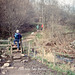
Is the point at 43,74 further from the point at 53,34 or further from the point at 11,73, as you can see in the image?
the point at 53,34

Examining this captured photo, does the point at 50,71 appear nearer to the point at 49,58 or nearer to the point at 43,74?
the point at 43,74

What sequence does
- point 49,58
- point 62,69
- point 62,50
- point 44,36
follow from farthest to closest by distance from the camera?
point 44,36
point 62,50
point 49,58
point 62,69

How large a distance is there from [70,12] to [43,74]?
2317 centimetres

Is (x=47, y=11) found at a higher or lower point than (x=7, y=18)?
higher

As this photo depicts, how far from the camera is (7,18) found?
22312 mm

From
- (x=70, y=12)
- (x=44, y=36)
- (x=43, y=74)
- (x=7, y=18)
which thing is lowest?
(x=43, y=74)

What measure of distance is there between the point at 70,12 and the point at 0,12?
14.6m

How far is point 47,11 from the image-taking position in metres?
25.6

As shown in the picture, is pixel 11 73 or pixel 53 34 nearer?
pixel 11 73

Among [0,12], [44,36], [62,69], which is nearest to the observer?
[62,69]

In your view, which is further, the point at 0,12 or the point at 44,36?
the point at 0,12

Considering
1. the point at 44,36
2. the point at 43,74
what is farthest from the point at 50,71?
the point at 44,36

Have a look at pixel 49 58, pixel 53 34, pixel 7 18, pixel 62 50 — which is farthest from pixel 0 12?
pixel 49 58

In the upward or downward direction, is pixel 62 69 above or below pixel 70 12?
below
